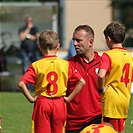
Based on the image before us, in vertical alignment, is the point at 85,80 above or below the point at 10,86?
above

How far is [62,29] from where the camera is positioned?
1917cm

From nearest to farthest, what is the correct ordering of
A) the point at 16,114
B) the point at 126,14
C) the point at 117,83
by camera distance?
1. the point at 117,83
2. the point at 16,114
3. the point at 126,14

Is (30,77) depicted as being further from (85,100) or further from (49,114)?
(85,100)

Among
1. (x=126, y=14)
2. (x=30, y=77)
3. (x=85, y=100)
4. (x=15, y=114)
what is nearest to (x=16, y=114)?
(x=15, y=114)

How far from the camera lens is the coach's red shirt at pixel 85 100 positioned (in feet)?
24.1

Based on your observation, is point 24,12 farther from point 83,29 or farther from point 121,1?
point 83,29

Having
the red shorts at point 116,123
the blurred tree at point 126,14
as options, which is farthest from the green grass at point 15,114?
the blurred tree at point 126,14

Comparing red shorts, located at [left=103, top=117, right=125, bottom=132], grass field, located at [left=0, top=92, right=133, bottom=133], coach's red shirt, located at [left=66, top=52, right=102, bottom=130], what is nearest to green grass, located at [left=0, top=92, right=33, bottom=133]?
grass field, located at [left=0, top=92, right=133, bottom=133]

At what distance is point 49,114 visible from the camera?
22.8ft

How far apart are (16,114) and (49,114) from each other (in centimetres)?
578

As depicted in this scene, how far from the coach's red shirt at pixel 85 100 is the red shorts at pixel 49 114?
37 centimetres

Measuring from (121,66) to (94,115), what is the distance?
667 millimetres

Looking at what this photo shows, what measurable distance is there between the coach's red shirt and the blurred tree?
11309 mm

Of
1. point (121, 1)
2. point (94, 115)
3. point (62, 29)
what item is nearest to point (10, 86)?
point (62, 29)
